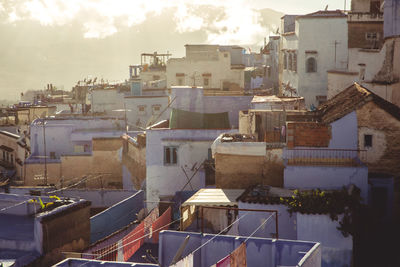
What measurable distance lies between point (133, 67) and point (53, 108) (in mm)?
17124

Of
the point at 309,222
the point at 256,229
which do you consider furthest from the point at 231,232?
the point at 309,222

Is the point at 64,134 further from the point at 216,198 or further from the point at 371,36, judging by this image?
the point at 216,198

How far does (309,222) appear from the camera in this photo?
60.7 ft

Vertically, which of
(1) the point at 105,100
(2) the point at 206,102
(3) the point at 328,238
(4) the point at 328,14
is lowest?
(3) the point at 328,238

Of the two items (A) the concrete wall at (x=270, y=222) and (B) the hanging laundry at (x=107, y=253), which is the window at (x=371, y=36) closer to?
(A) the concrete wall at (x=270, y=222)

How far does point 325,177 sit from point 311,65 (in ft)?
71.6

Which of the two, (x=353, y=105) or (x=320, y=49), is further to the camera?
(x=320, y=49)

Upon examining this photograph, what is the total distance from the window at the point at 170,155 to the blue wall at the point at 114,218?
4089 mm

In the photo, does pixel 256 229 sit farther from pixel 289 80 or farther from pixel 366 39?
pixel 289 80

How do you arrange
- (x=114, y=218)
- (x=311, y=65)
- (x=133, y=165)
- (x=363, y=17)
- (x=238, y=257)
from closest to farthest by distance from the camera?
(x=238, y=257) → (x=114, y=218) → (x=133, y=165) → (x=363, y=17) → (x=311, y=65)

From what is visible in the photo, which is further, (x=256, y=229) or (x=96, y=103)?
(x=96, y=103)

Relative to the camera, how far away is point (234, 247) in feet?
49.1

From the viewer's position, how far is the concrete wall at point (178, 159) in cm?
3112

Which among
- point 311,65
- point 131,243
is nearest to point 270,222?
point 131,243
